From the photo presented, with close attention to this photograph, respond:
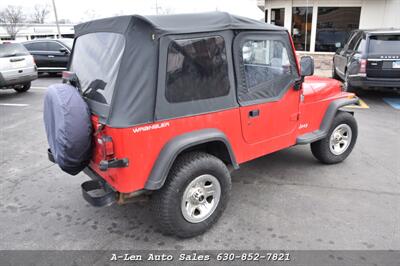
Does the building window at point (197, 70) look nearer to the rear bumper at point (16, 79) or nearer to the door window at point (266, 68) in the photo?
the door window at point (266, 68)

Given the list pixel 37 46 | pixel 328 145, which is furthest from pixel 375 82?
pixel 37 46

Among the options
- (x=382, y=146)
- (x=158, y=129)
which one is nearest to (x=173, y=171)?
(x=158, y=129)

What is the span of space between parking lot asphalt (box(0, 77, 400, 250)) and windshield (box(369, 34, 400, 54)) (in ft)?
11.7

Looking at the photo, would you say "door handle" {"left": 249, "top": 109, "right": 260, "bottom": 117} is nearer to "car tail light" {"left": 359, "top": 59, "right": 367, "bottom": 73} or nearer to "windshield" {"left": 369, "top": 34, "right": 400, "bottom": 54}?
"car tail light" {"left": 359, "top": 59, "right": 367, "bottom": 73}

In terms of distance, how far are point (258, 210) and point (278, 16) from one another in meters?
14.9

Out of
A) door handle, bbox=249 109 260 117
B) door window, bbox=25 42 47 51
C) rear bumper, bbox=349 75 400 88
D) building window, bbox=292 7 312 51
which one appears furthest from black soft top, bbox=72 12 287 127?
building window, bbox=292 7 312 51

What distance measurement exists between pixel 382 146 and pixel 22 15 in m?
74.8

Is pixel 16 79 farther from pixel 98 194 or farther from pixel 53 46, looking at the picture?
pixel 98 194

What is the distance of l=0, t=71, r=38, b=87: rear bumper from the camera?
30.6ft

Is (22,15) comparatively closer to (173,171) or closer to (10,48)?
(10,48)

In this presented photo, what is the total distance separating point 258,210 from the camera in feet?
11.7

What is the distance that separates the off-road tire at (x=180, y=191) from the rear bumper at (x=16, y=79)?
848 centimetres

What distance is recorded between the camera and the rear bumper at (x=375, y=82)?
7.81 meters

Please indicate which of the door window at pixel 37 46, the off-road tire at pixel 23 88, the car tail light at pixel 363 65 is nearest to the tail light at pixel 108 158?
the car tail light at pixel 363 65
